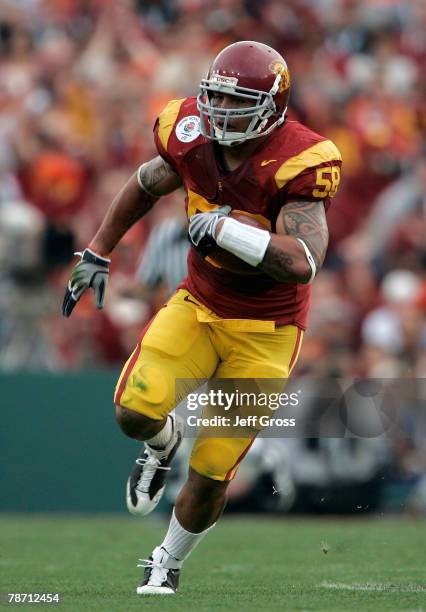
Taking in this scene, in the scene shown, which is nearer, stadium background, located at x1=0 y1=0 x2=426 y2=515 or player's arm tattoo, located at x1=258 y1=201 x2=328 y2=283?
player's arm tattoo, located at x1=258 y1=201 x2=328 y2=283

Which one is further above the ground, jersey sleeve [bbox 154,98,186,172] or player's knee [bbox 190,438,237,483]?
jersey sleeve [bbox 154,98,186,172]

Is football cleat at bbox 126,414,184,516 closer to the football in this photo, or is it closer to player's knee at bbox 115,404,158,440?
player's knee at bbox 115,404,158,440

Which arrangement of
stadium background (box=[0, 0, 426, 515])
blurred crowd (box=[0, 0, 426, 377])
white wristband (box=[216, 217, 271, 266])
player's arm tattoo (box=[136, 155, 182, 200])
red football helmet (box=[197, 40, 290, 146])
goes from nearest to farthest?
white wristband (box=[216, 217, 271, 266]), red football helmet (box=[197, 40, 290, 146]), player's arm tattoo (box=[136, 155, 182, 200]), stadium background (box=[0, 0, 426, 515]), blurred crowd (box=[0, 0, 426, 377])

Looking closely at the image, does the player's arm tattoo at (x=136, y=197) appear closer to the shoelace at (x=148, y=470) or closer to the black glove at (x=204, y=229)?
the black glove at (x=204, y=229)

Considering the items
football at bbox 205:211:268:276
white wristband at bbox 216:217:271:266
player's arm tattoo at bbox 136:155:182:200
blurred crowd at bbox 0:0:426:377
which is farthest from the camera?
blurred crowd at bbox 0:0:426:377

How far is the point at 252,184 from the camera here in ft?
14.6

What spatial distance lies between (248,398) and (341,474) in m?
3.31

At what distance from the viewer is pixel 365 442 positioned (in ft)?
25.4

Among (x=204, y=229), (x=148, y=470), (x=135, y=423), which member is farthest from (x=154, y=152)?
(x=204, y=229)

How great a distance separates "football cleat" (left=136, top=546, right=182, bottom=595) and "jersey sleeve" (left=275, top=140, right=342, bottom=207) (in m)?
1.34

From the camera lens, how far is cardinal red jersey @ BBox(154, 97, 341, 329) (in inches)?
173

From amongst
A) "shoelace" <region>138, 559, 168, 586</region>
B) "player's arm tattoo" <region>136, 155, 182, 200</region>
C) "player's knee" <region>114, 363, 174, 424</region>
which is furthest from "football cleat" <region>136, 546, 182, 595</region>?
"player's arm tattoo" <region>136, 155, 182, 200</region>

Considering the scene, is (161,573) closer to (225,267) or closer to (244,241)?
(225,267)

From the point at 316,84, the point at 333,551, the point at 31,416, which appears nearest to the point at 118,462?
the point at 31,416
